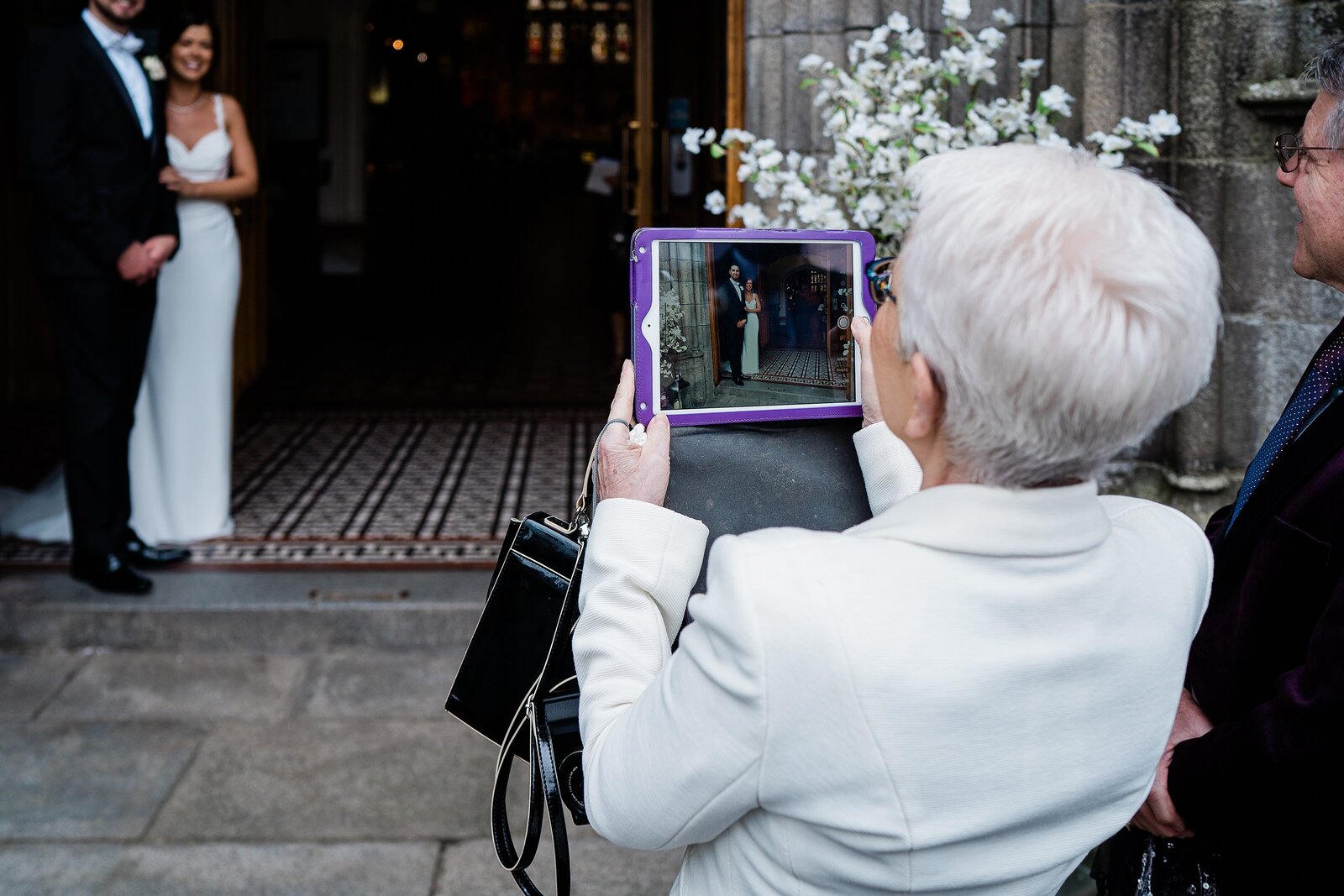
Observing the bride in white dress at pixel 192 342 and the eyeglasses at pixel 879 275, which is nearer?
the eyeglasses at pixel 879 275

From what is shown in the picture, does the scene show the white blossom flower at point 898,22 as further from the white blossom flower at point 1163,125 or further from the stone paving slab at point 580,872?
the stone paving slab at point 580,872

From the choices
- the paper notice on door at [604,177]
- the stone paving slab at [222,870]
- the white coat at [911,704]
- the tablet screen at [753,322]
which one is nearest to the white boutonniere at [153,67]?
the stone paving slab at [222,870]

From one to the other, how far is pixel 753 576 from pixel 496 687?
61cm

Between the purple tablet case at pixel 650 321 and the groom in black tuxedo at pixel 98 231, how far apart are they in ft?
11.0

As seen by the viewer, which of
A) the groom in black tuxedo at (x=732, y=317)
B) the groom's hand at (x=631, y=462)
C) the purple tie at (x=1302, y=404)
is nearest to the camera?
the groom's hand at (x=631, y=462)

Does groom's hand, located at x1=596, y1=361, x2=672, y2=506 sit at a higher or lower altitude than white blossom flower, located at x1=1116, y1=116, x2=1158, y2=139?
lower

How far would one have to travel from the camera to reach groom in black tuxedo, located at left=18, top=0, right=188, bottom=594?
4289 millimetres

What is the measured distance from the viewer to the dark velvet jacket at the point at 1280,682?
151 cm

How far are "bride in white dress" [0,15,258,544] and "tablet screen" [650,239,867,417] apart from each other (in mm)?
3682

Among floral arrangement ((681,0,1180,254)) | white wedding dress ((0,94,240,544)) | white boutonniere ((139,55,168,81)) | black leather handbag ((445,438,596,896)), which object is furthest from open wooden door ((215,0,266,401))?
black leather handbag ((445,438,596,896))

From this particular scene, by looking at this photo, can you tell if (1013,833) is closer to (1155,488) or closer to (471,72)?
(1155,488)

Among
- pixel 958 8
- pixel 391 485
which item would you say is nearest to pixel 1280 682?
pixel 958 8

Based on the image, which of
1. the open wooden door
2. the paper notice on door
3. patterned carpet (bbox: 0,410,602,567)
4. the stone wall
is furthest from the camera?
the paper notice on door

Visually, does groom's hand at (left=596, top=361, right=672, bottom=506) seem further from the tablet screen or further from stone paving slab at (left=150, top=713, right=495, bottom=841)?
stone paving slab at (left=150, top=713, right=495, bottom=841)
